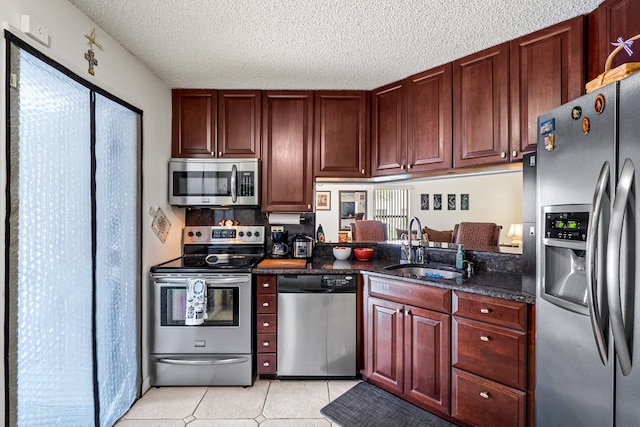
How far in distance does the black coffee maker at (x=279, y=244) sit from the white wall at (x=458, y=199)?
0.36m

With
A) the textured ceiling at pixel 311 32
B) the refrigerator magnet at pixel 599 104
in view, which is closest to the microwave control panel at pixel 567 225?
the refrigerator magnet at pixel 599 104

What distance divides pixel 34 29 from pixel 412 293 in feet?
7.91

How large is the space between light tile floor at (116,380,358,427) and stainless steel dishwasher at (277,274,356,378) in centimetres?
13

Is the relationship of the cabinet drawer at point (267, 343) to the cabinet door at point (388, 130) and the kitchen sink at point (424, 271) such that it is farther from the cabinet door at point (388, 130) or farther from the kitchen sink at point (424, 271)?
the cabinet door at point (388, 130)

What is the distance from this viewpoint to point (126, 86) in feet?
6.79

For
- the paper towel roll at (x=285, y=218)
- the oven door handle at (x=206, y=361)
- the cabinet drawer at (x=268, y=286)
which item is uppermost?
the paper towel roll at (x=285, y=218)

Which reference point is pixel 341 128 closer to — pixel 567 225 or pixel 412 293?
pixel 412 293

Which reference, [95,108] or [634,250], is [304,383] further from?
[95,108]

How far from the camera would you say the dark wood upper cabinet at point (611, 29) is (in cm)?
142

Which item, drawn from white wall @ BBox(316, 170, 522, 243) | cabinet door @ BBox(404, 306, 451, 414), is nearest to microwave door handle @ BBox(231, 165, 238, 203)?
white wall @ BBox(316, 170, 522, 243)

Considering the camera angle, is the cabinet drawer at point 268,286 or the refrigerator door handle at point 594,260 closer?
the refrigerator door handle at point 594,260

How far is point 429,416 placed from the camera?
1929 mm

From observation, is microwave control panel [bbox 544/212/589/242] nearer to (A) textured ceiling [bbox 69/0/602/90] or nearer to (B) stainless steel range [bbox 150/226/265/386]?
(A) textured ceiling [bbox 69/0/602/90]

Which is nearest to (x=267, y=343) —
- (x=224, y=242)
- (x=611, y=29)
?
(x=224, y=242)
